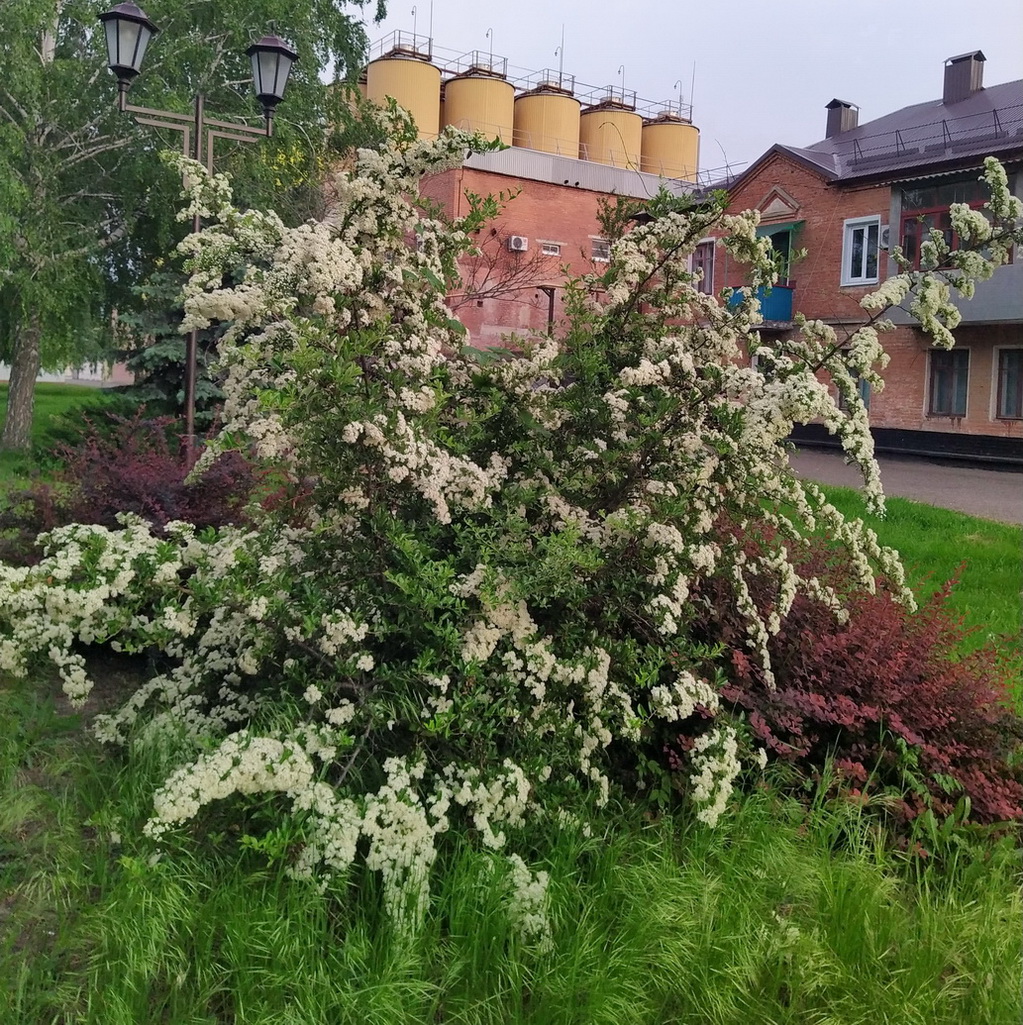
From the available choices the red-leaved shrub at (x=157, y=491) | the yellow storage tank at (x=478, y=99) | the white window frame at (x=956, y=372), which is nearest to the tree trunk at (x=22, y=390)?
the red-leaved shrub at (x=157, y=491)

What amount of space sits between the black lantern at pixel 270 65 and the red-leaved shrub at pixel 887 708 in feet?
22.8

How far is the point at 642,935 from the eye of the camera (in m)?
2.71

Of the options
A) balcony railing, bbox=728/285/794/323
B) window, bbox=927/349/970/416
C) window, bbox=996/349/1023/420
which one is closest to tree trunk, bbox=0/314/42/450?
balcony railing, bbox=728/285/794/323

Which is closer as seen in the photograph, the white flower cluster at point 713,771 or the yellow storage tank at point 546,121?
the white flower cluster at point 713,771

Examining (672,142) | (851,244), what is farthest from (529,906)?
(672,142)

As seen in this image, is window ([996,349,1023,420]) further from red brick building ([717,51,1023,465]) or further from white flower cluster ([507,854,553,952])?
white flower cluster ([507,854,553,952])

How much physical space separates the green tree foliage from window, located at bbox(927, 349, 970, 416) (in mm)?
14268

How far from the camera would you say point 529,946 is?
2.71m

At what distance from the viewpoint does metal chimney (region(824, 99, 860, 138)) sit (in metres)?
26.8

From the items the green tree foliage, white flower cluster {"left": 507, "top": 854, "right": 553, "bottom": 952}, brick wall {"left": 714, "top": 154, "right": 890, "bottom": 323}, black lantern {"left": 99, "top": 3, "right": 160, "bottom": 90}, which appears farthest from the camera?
brick wall {"left": 714, "top": 154, "right": 890, "bottom": 323}

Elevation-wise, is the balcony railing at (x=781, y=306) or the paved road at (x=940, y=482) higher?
the balcony railing at (x=781, y=306)

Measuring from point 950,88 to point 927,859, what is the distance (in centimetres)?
2589

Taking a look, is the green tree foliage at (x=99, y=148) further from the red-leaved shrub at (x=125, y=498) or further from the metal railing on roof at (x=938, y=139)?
the metal railing on roof at (x=938, y=139)

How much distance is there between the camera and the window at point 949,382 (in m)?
21.1
